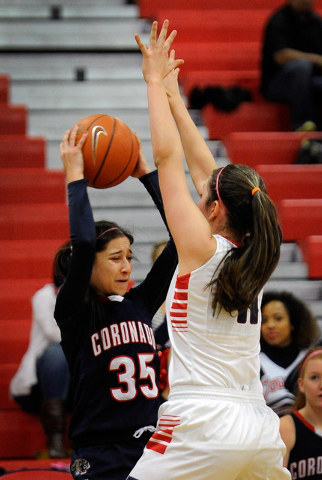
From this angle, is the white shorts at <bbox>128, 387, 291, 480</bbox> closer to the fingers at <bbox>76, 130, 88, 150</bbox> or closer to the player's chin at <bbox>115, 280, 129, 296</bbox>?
the player's chin at <bbox>115, 280, 129, 296</bbox>

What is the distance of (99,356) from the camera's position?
2.81 metres

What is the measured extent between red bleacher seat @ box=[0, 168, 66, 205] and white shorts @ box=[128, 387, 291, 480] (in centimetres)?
403

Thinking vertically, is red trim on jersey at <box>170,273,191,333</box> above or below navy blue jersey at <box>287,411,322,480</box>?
above

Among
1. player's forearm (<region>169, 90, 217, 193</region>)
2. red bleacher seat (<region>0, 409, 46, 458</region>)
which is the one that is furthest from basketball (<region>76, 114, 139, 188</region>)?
red bleacher seat (<region>0, 409, 46, 458</region>)

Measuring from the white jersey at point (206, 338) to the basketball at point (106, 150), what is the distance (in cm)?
69

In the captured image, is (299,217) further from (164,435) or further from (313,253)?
(164,435)

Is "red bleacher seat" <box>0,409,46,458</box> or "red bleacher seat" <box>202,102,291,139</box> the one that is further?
"red bleacher seat" <box>202,102,291,139</box>

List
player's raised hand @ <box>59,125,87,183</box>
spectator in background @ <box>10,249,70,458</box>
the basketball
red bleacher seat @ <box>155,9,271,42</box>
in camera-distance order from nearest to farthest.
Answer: player's raised hand @ <box>59,125,87,183</box> < the basketball < spectator in background @ <box>10,249,70,458</box> < red bleacher seat @ <box>155,9,271,42</box>

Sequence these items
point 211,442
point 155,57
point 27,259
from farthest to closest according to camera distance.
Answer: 1. point 27,259
2. point 155,57
3. point 211,442

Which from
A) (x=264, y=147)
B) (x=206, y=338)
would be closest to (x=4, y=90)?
(x=264, y=147)

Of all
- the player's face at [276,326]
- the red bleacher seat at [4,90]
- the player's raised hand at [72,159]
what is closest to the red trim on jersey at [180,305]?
the player's raised hand at [72,159]

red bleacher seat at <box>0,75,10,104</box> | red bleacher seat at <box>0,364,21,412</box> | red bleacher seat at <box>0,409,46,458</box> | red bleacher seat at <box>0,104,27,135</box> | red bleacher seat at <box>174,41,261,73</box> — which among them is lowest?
red bleacher seat at <box>0,409,46,458</box>

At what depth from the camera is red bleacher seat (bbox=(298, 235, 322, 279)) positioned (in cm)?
571

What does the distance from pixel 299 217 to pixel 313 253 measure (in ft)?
1.08
